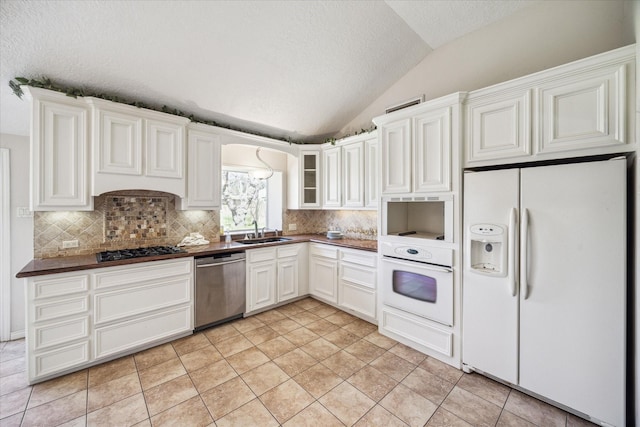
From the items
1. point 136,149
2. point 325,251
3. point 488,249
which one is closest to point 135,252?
point 136,149

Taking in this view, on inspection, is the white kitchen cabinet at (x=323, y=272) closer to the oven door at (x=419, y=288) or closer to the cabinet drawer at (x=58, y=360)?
the oven door at (x=419, y=288)

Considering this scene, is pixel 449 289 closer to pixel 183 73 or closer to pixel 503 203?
pixel 503 203

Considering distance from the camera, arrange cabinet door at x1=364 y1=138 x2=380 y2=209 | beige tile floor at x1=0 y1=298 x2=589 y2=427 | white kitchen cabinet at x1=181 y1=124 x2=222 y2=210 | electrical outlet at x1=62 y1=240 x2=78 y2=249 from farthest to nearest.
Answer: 1. cabinet door at x1=364 y1=138 x2=380 y2=209
2. white kitchen cabinet at x1=181 y1=124 x2=222 y2=210
3. electrical outlet at x1=62 y1=240 x2=78 y2=249
4. beige tile floor at x1=0 y1=298 x2=589 y2=427

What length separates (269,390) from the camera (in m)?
2.01

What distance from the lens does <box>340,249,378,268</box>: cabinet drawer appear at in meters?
3.10

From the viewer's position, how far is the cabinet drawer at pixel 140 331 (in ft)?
7.59

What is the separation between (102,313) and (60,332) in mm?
283

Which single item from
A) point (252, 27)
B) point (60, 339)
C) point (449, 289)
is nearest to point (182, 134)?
point (252, 27)

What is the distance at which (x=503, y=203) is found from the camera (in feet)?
6.64

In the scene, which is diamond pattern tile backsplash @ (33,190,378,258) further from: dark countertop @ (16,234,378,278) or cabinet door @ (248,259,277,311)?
cabinet door @ (248,259,277,311)

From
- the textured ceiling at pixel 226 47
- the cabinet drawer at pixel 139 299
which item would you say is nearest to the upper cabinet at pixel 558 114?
the textured ceiling at pixel 226 47

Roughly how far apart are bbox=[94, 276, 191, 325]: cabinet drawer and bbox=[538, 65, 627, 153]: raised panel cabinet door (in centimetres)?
353

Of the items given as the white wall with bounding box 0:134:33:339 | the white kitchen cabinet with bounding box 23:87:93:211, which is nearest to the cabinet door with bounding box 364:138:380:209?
the white kitchen cabinet with bounding box 23:87:93:211

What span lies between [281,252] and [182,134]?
1.93 meters
